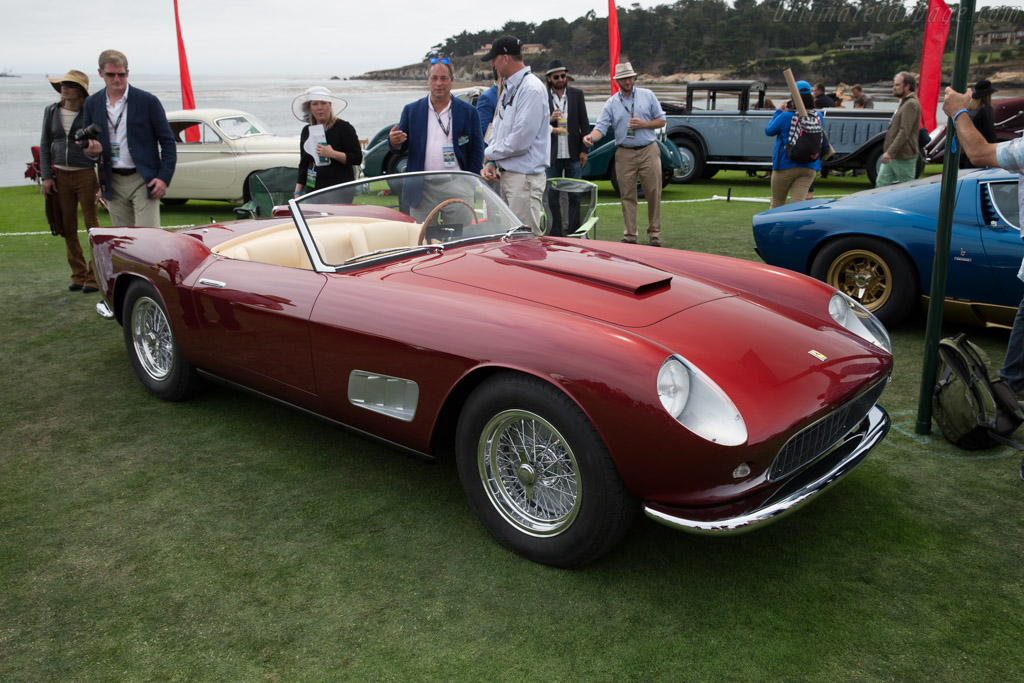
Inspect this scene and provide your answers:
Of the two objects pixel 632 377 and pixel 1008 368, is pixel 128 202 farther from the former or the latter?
pixel 1008 368

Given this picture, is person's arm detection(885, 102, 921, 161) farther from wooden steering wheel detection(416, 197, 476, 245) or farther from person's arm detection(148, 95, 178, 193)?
person's arm detection(148, 95, 178, 193)

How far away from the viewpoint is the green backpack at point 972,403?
126 inches

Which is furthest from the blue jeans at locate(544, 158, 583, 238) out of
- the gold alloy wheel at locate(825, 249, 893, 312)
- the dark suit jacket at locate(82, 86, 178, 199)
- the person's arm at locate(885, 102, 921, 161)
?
the person's arm at locate(885, 102, 921, 161)

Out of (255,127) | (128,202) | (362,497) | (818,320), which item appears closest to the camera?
(818,320)

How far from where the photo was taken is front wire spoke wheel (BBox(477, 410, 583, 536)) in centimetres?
245

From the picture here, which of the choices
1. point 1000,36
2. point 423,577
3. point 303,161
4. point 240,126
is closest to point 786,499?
point 423,577

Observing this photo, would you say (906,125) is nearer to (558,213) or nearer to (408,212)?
(558,213)

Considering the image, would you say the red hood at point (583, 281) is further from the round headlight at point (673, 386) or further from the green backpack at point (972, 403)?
the green backpack at point (972, 403)

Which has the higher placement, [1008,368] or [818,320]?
[818,320]

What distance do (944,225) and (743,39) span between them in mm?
18561

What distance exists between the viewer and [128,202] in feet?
19.5

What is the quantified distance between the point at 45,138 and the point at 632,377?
A: 5.92 m

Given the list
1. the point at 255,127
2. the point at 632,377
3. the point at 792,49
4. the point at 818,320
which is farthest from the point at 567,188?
the point at 792,49

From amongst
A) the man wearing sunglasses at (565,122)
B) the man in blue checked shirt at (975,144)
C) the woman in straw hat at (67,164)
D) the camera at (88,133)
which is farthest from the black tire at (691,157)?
the man in blue checked shirt at (975,144)
